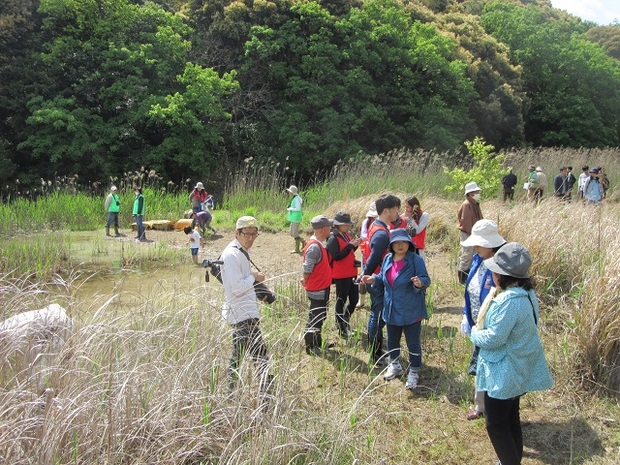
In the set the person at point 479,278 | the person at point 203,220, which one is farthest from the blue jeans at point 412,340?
the person at point 203,220

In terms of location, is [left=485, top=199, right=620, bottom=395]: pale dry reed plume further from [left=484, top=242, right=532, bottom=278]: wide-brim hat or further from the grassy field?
[left=484, top=242, right=532, bottom=278]: wide-brim hat

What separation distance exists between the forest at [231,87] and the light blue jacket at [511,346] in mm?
15793

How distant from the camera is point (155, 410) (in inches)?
114

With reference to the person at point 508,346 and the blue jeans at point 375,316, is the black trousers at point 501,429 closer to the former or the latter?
the person at point 508,346

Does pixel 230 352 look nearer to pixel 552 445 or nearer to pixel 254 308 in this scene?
pixel 254 308

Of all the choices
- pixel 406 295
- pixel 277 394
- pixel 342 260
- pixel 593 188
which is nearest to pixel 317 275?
pixel 342 260

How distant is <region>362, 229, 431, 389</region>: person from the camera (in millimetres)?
4480

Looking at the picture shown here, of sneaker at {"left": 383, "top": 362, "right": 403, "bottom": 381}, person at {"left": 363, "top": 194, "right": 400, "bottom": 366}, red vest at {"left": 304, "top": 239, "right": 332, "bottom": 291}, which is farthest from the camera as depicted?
red vest at {"left": 304, "top": 239, "right": 332, "bottom": 291}

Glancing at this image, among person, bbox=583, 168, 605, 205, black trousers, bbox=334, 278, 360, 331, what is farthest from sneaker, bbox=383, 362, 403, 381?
person, bbox=583, 168, 605, 205

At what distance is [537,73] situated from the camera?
106 feet


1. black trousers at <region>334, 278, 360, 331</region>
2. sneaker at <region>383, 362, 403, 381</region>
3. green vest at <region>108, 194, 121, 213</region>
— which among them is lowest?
green vest at <region>108, 194, 121, 213</region>

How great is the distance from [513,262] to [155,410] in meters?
2.07

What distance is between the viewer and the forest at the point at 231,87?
19.2 metres

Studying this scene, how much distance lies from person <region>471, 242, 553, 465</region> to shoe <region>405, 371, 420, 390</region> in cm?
118
